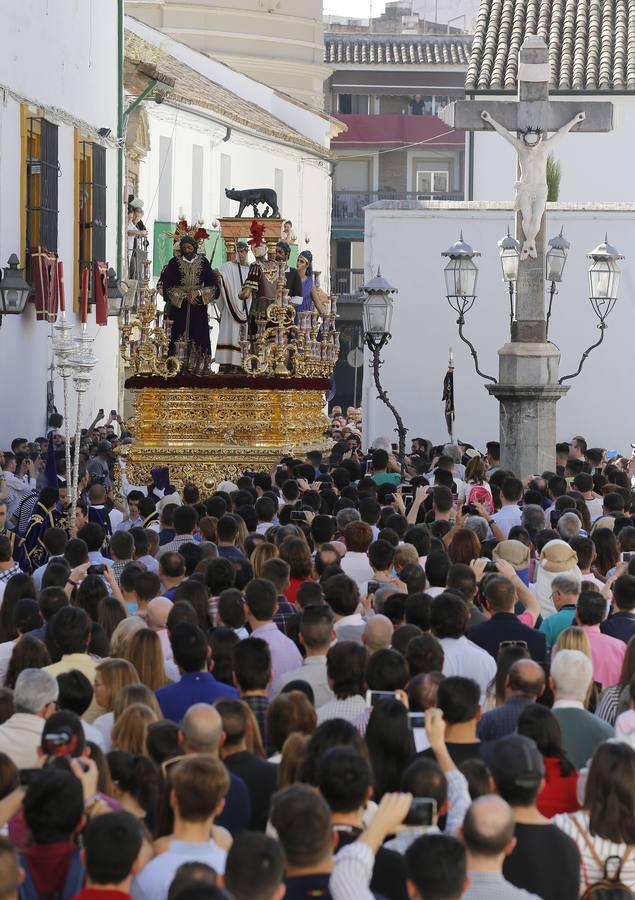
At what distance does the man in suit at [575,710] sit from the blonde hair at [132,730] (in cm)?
144

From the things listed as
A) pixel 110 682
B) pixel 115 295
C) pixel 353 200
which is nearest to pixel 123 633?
pixel 110 682

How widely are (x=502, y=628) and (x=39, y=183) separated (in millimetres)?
12798

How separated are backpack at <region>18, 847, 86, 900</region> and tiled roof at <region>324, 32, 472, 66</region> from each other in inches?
1961

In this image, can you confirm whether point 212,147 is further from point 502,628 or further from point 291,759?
point 291,759

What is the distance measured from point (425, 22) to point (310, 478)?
49788 millimetres

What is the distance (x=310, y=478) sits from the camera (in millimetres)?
14672

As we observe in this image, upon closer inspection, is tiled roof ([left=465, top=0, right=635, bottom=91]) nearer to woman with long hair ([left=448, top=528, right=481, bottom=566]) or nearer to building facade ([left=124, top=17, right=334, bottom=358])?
building facade ([left=124, top=17, right=334, bottom=358])

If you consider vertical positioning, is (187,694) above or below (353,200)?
below

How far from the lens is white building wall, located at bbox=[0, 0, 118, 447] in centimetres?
1888

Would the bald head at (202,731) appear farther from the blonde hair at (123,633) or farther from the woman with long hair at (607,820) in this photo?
the blonde hair at (123,633)

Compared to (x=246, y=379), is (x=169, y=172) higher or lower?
higher

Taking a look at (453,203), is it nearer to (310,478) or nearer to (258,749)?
(310,478)

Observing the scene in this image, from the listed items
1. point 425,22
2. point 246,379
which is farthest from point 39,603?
point 425,22

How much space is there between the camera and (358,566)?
32.9 ft
